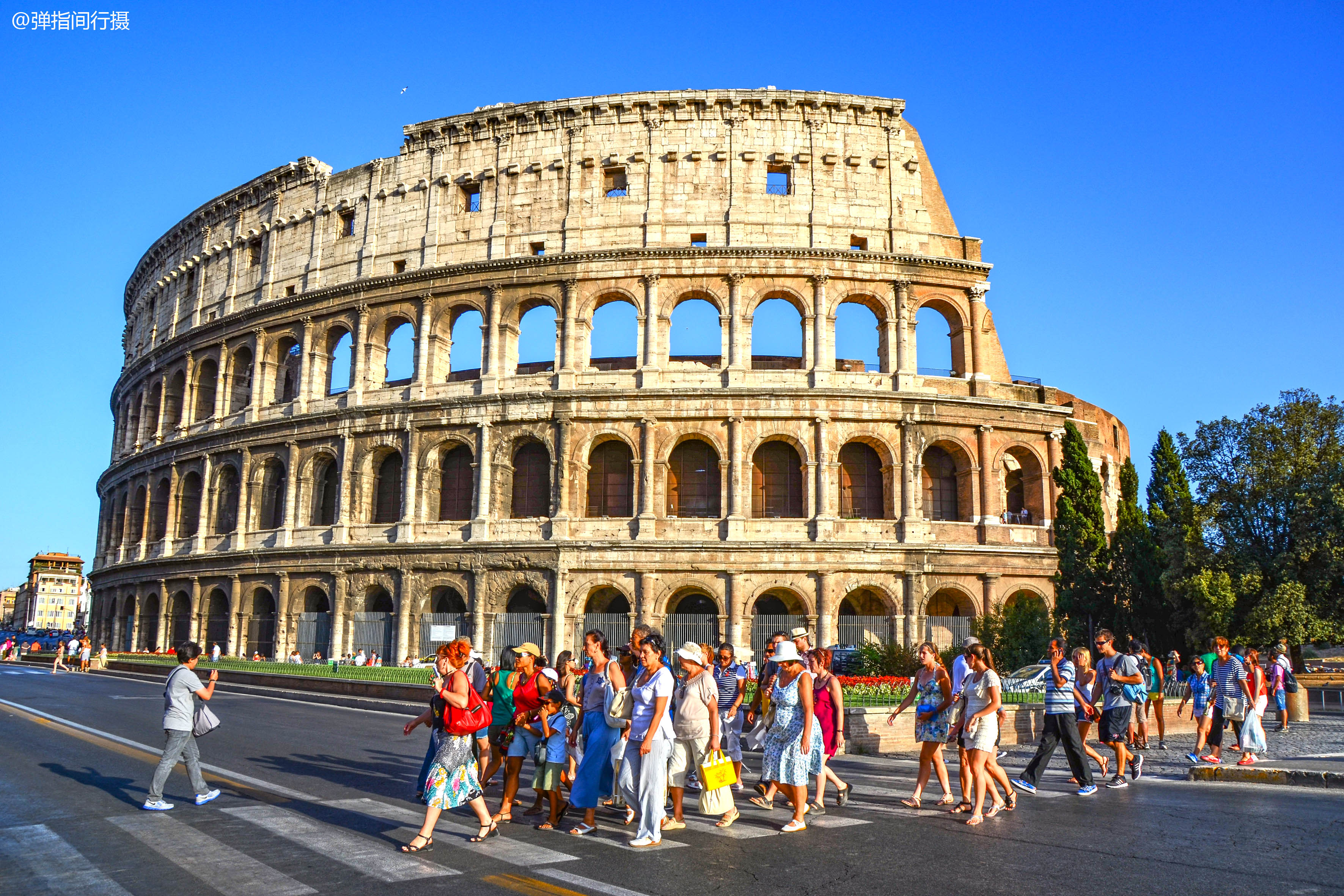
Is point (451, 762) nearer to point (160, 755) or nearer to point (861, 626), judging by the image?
point (160, 755)

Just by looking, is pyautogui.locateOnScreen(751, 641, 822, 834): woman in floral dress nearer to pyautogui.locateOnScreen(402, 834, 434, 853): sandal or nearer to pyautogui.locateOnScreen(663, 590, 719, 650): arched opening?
pyautogui.locateOnScreen(402, 834, 434, 853): sandal

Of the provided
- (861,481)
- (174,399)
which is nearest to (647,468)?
(861,481)

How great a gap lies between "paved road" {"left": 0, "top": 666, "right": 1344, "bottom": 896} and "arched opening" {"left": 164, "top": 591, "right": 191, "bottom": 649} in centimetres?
2764

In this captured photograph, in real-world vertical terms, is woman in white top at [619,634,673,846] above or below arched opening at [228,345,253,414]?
below

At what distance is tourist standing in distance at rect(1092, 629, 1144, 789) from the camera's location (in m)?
10.9

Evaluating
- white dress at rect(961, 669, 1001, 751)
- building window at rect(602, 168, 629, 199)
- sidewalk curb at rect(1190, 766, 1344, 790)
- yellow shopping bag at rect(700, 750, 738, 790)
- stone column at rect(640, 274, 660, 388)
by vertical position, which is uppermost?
building window at rect(602, 168, 629, 199)

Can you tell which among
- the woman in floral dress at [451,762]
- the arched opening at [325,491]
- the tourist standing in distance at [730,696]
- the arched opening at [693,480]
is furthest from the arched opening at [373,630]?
the woman in floral dress at [451,762]

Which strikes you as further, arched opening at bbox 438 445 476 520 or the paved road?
arched opening at bbox 438 445 476 520

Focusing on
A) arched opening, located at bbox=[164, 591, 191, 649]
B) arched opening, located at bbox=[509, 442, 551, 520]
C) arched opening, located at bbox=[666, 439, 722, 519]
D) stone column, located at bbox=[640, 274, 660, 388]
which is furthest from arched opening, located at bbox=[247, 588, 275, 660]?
stone column, located at bbox=[640, 274, 660, 388]

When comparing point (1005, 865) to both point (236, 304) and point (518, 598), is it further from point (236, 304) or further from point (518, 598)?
point (236, 304)

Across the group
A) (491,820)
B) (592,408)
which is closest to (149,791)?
(491,820)

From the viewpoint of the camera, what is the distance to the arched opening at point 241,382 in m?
37.6

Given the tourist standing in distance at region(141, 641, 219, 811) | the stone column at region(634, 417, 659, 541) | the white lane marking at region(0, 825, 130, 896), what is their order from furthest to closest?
1. the stone column at region(634, 417, 659, 541)
2. the tourist standing in distance at region(141, 641, 219, 811)
3. the white lane marking at region(0, 825, 130, 896)

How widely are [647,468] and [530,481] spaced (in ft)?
13.7
